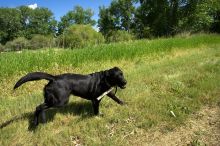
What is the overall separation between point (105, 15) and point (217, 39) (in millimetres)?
55893

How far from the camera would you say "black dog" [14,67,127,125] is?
6676mm

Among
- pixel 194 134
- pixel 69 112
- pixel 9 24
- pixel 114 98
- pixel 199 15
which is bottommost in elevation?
pixel 194 134

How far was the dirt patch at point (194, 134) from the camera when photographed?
599cm

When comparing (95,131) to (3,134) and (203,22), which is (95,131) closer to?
(3,134)

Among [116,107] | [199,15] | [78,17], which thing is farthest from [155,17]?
[78,17]

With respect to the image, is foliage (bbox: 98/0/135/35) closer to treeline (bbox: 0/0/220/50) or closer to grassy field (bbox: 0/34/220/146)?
treeline (bbox: 0/0/220/50)

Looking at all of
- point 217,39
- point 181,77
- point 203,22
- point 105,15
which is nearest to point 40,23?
point 105,15

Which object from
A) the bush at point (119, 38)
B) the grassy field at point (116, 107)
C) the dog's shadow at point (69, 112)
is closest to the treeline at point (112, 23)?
the bush at point (119, 38)

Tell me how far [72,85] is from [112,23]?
223 feet

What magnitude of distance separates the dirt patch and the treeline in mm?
10544

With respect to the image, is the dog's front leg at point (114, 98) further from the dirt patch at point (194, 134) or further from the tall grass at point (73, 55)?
the tall grass at point (73, 55)

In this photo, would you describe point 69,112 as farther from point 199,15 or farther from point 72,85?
point 199,15

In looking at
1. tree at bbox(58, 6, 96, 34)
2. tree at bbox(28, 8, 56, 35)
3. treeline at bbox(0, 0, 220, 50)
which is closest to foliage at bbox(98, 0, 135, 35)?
treeline at bbox(0, 0, 220, 50)

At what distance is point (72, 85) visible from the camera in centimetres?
693
